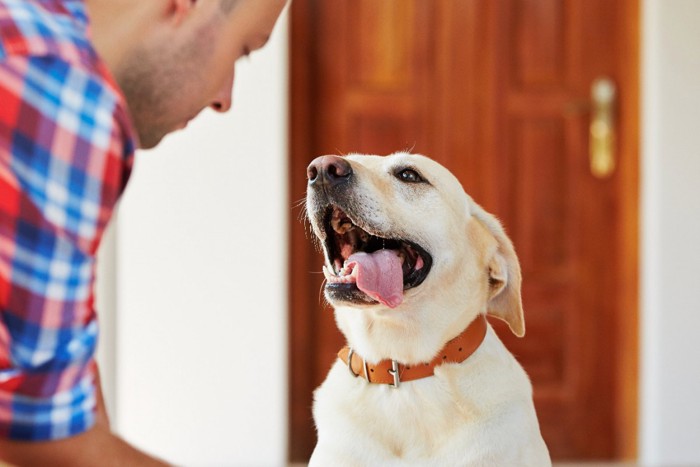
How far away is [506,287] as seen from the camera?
3.95 ft

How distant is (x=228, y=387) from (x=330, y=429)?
2.01m

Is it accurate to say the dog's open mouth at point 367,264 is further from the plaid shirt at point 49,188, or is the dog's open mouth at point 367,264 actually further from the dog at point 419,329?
the plaid shirt at point 49,188

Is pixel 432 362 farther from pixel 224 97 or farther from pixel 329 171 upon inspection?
pixel 224 97

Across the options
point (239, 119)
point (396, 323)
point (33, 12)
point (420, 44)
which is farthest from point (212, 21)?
point (420, 44)

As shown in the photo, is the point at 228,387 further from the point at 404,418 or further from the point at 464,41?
the point at 404,418

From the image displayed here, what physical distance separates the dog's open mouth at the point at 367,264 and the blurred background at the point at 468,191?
193cm

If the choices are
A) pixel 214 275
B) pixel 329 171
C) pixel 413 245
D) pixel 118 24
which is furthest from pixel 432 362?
pixel 214 275

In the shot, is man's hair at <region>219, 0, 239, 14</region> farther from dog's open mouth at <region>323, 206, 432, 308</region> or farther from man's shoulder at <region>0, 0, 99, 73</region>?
dog's open mouth at <region>323, 206, 432, 308</region>

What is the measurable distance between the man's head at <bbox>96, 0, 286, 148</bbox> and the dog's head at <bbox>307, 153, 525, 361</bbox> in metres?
0.17

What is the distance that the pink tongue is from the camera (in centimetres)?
98

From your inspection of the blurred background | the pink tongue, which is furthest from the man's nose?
the blurred background

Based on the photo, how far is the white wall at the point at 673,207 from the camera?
313cm

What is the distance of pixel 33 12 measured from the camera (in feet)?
2.48

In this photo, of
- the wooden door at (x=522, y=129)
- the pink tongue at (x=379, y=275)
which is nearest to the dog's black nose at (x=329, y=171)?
the pink tongue at (x=379, y=275)
